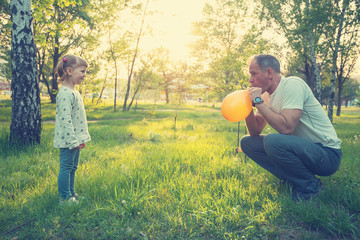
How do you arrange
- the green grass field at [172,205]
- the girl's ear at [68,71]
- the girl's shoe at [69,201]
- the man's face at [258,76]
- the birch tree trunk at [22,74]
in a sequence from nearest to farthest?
the green grass field at [172,205] → the girl's shoe at [69,201] → the girl's ear at [68,71] → the man's face at [258,76] → the birch tree trunk at [22,74]

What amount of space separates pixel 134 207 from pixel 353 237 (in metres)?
2.19

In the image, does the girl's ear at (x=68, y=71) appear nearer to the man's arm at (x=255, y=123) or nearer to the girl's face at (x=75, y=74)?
the girl's face at (x=75, y=74)

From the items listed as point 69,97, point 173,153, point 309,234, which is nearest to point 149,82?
point 173,153

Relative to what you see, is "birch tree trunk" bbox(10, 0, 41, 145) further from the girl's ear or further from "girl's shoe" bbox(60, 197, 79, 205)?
"girl's shoe" bbox(60, 197, 79, 205)

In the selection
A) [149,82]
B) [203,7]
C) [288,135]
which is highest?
[203,7]

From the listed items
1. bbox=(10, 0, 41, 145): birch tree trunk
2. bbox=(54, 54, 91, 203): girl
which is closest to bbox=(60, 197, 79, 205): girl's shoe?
bbox=(54, 54, 91, 203): girl

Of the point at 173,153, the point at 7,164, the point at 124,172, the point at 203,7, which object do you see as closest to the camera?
the point at 124,172

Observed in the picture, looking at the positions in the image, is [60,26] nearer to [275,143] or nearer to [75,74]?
[75,74]

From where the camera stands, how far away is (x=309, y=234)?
1.98m

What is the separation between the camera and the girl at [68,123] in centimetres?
253

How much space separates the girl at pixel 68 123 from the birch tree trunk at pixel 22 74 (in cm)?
270

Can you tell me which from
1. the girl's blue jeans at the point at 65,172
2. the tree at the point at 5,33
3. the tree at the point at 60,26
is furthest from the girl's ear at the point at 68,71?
the tree at the point at 5,33

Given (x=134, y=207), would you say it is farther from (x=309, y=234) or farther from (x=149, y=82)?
(x=149, y=82)

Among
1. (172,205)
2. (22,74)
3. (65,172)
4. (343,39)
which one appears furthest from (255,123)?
(343,39)
